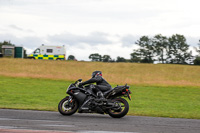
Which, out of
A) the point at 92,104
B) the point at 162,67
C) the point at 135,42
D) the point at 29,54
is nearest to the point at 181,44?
the point at 135,42

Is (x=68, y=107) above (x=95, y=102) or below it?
below

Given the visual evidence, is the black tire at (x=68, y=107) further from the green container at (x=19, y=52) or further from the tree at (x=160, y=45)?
the tree at (x=160, y=45)

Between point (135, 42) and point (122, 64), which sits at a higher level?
point (135, 42)

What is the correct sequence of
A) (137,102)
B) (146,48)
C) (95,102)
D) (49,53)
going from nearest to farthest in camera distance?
1. (95,102)
2. (137,102)
3. (49,53)
4. (146,48)

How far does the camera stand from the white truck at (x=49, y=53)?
52781 mm

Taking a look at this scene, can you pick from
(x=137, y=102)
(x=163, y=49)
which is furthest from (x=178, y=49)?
(x=137, y=102)

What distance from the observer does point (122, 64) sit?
2109 inches

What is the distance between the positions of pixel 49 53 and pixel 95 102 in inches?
1750

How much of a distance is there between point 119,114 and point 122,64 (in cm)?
4386

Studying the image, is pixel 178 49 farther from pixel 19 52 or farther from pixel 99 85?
pixel 99 85

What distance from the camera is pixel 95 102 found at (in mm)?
10141

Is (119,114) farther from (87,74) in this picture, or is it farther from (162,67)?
(162,67)

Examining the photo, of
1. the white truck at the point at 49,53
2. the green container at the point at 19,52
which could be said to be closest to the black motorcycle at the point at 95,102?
the white truck at the point at 49,53

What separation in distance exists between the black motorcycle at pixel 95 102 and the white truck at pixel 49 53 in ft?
141
